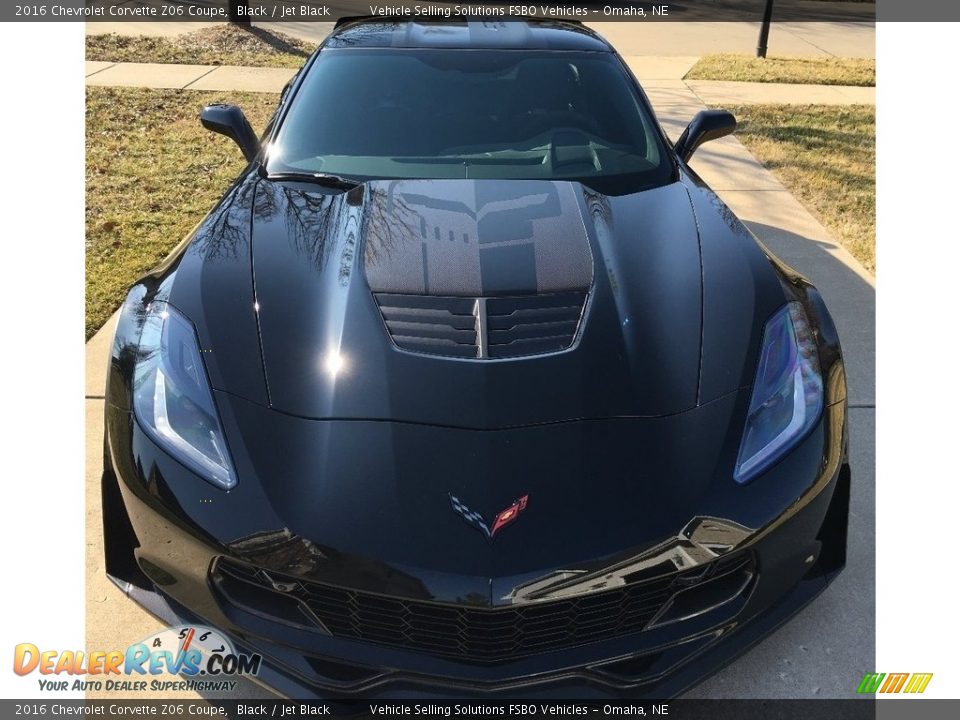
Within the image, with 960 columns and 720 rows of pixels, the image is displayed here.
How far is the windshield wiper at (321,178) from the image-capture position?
2951mm

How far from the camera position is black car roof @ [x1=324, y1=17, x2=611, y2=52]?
3.59 metres

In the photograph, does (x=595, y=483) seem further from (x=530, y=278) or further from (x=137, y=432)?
(x=137, y=432)

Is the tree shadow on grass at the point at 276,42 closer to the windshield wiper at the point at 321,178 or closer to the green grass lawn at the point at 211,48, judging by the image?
the green grass lawn at the point at 211,48

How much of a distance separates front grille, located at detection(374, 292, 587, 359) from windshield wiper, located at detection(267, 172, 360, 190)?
719 mm

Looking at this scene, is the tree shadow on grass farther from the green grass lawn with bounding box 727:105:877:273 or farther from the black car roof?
the black car roof

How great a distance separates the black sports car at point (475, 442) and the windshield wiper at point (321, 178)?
0.06 m

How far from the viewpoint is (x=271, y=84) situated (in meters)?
8.85

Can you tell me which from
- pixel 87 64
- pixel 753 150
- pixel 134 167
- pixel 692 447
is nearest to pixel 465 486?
pixel 692 447

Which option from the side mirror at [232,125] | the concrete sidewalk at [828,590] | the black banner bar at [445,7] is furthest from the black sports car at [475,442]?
the black banner bar at [445,7]

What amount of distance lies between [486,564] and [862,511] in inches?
70.5

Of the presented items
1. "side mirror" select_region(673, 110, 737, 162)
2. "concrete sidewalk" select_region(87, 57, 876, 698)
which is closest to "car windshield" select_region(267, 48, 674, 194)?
"side mirror" select_region(673, 110, 737, 162)

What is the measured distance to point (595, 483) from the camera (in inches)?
75.7

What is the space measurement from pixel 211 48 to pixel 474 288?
9.12 m

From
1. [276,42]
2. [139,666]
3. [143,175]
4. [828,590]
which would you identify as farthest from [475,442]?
[276,42]
